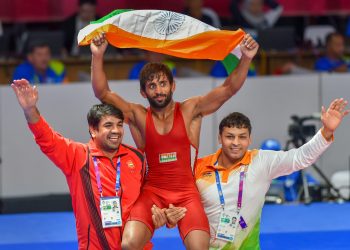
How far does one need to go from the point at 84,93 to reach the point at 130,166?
4202mm

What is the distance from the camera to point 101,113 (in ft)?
23.7

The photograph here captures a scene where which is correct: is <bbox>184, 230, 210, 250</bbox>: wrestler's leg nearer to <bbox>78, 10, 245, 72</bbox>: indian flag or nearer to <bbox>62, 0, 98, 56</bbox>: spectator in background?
<bbox>78, 10, 245, 72</bbox>: indian flag

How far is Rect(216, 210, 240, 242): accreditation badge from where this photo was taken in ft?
24.0

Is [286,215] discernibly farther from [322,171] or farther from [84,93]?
[84,93]

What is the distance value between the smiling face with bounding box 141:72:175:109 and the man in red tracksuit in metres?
0.28

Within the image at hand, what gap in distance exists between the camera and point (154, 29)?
299 inches

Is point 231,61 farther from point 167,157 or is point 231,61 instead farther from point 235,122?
point 167,157

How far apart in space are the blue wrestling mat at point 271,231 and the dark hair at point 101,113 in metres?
1.69

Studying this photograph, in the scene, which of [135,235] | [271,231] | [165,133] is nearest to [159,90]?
[165,133]

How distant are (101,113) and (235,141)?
0.96 m

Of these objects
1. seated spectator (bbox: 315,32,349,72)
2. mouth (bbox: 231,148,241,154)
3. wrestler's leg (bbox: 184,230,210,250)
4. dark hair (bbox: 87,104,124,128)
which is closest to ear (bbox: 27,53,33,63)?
seated spectator (bbox: 315,32,349,72)

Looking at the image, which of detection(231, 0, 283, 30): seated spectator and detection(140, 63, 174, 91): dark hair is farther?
detection(231, 0, 283, 30): seated spectator

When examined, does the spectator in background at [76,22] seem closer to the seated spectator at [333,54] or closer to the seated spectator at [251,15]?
the seated spectator at [251,15]

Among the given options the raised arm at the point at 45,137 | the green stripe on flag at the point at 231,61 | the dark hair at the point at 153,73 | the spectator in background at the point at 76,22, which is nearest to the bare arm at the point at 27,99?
the raised arm at the point at 45,137
